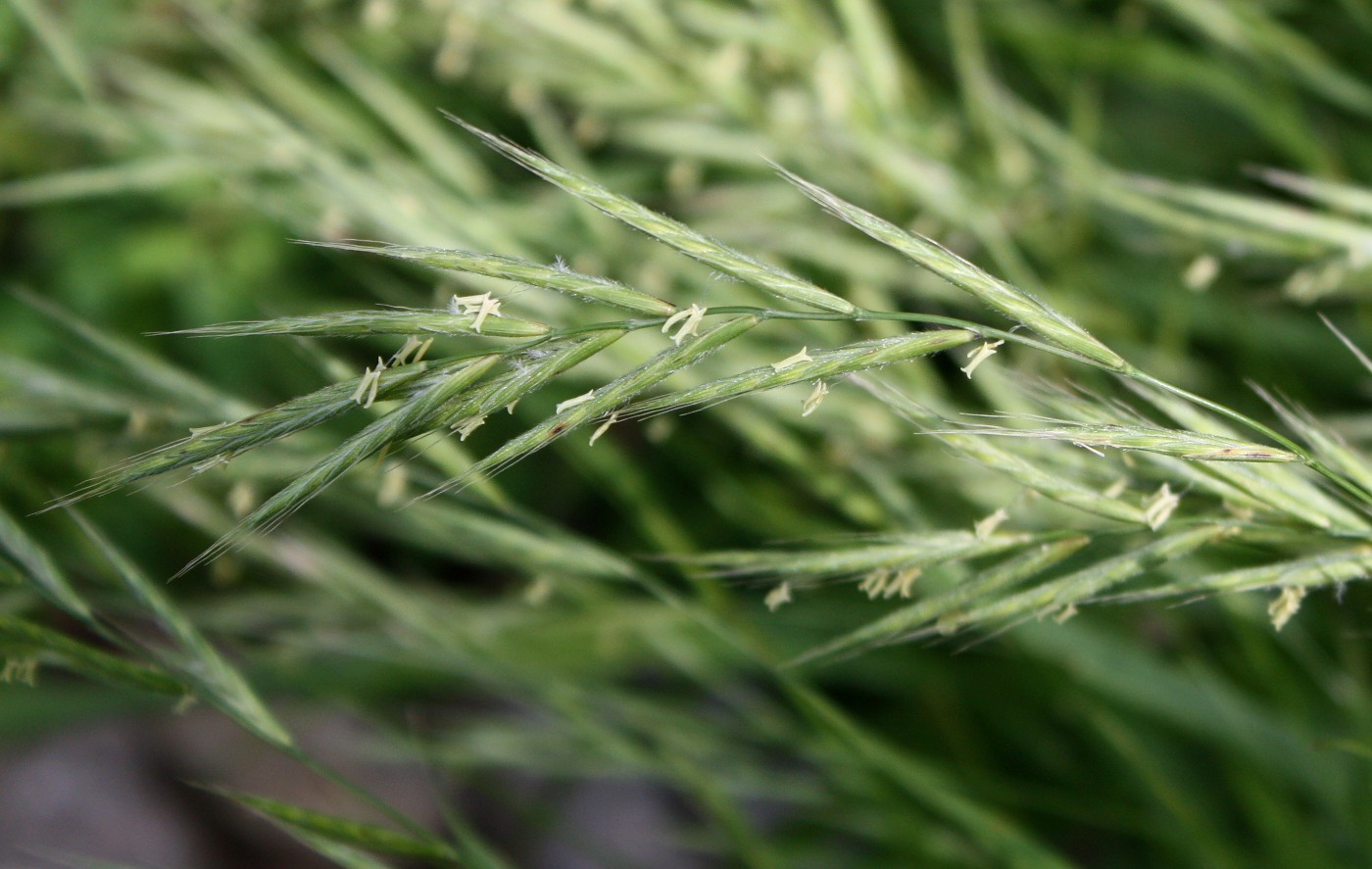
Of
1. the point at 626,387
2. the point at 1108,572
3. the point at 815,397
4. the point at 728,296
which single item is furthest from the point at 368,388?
the point at 728,296

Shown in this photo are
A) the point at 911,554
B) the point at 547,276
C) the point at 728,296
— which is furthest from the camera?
the point at 728,296

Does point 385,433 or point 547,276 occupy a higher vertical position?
point 547,276

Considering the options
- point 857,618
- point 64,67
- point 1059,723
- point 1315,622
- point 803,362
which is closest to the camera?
point 803,362

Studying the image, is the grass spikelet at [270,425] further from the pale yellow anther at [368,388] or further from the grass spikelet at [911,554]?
the grass spikelet at [911,554]

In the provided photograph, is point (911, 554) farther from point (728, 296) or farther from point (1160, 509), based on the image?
point (728, 296)

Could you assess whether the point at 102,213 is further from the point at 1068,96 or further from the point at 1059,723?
the point at 1059,723

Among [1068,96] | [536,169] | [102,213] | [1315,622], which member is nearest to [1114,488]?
[536,169]

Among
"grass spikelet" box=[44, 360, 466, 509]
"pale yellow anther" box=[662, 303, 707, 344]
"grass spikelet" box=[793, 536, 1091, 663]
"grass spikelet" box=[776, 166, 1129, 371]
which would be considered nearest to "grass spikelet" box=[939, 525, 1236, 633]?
"grass spikelet" box=[793, 536, 1091, 663]

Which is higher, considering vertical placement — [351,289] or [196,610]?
[351,289]
